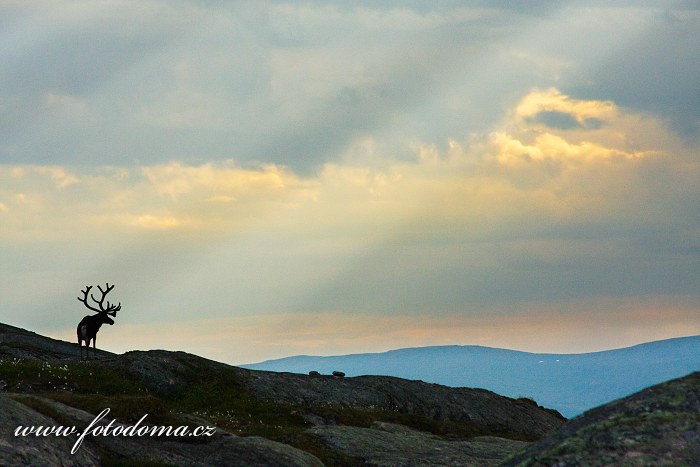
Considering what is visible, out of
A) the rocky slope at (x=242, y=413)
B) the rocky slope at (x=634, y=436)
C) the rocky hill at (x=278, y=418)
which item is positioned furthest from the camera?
the rocky slope at (x=242, y=413)

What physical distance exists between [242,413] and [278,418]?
293 cm

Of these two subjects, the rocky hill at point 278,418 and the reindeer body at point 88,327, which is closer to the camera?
the rocky hill at point 278,418

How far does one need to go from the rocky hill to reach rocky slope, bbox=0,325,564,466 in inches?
3.4

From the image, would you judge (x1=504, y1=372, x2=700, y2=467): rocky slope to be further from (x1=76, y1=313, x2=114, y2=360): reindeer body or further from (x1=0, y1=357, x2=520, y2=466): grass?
(x1=76, y1=313, x2=114, y2=360): reindeer body

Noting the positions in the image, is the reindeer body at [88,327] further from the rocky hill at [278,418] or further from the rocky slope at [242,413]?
the rocky hill at [278,418]

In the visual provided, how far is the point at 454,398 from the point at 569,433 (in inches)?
2167

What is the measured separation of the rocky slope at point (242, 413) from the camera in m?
30.4

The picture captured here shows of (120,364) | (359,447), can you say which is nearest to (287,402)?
(120,364)

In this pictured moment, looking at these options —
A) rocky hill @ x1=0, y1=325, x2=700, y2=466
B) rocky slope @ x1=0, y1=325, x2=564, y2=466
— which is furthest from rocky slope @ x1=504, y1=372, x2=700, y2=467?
rocky slope @ x1=0, y1=325, x2=564, y2=466

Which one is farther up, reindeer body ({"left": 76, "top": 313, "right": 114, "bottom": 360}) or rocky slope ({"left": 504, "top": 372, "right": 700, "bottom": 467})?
reindeer body ({"left": 76, "top": 313, "right": 114, "bottom": 360})

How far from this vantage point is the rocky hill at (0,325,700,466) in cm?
1558

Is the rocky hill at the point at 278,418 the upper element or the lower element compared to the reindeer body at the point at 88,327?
lower

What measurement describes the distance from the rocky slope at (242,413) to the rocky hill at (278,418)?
0.09 metres

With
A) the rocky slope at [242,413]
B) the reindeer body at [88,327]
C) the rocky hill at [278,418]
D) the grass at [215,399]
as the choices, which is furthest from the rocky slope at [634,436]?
the reindeer body at [88,327]
